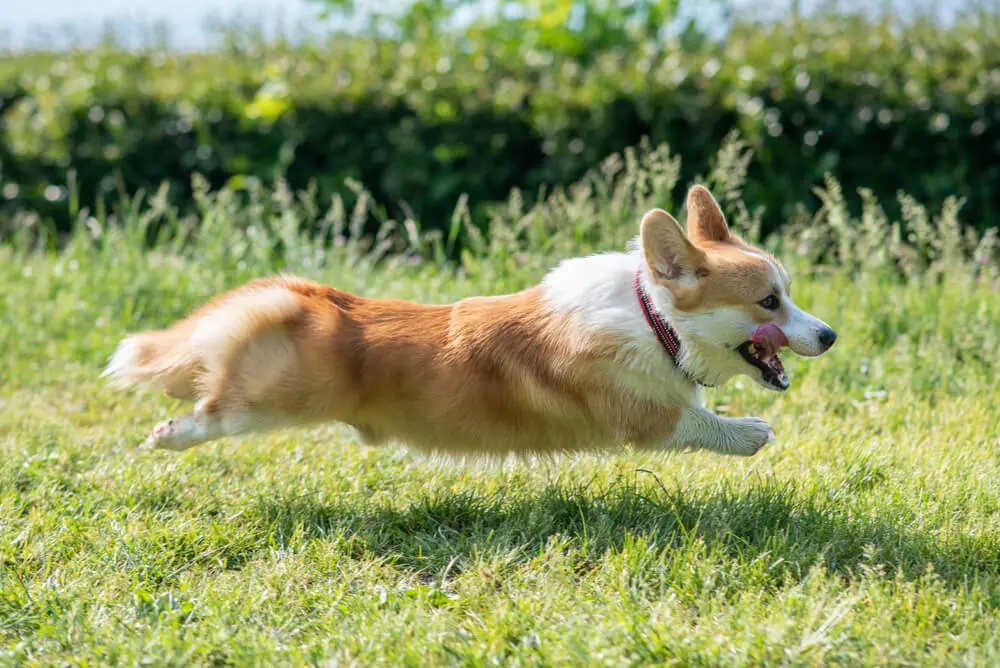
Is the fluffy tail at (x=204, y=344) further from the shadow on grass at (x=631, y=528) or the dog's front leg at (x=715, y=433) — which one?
the dog's front leg at (x=715, y=433)

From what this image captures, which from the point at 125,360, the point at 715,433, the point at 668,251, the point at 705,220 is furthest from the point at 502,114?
the point at 715,433

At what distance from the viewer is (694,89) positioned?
685 centimetres

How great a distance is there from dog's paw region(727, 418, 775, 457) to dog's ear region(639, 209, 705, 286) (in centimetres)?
55

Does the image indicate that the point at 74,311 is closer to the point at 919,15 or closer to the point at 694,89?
the point at 694,89

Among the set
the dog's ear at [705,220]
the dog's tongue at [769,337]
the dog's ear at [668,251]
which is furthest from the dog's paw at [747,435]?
the dog's ear at [705,220]

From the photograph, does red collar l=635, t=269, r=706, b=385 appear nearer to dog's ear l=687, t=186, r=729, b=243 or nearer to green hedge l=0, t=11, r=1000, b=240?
dog's ear l=687, t=186, r=729, b=243

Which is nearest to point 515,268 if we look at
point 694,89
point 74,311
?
point 694,89

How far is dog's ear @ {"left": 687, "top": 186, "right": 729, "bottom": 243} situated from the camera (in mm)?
3771

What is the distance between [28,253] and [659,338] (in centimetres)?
594

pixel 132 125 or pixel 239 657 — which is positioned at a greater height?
pixel 132 125

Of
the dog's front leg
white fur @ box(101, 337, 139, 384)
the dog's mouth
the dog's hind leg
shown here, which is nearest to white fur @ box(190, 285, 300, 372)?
the dog's hind leg

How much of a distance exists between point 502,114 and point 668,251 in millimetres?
3999

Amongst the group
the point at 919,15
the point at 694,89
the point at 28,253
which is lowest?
the point at 28,253

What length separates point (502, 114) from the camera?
721 cm
